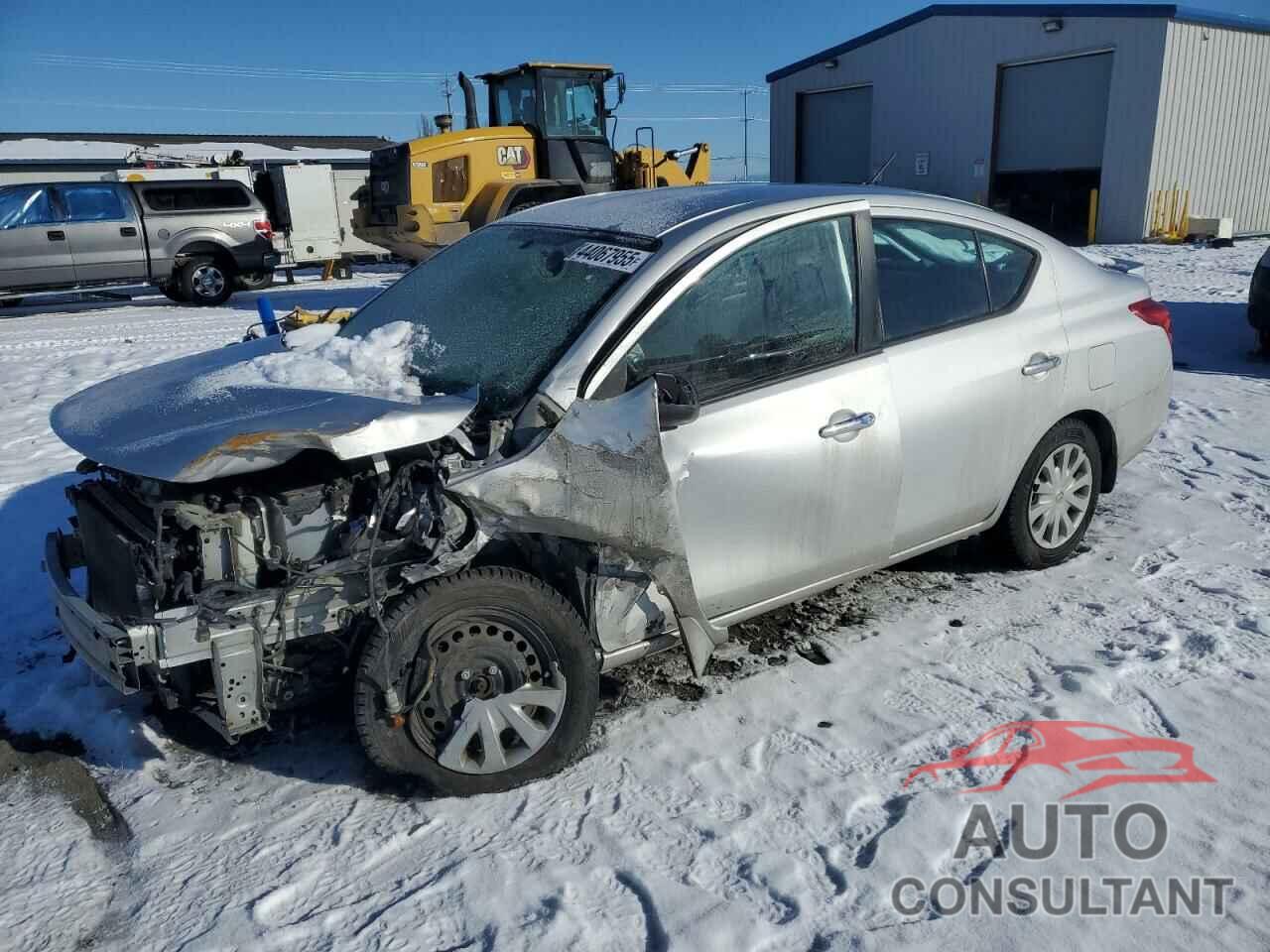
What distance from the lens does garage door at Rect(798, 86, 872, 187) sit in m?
26.0

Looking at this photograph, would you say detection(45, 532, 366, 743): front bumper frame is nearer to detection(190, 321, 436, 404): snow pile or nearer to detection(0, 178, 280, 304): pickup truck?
Result: detection(190, 321, 436, 404): snow pile

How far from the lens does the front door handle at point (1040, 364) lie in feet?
13.0

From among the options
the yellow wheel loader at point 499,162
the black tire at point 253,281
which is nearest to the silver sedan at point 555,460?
the yellow wheel loader at point 499,162

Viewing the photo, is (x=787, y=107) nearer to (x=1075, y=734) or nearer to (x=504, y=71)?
(x=504, y=71)

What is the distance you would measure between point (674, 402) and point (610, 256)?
0.72 metres

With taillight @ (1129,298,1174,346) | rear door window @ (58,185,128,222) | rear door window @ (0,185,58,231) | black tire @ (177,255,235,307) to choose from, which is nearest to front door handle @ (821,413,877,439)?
taillight @ (1129,298,1174,346)

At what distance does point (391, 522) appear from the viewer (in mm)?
2861

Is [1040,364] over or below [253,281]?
over

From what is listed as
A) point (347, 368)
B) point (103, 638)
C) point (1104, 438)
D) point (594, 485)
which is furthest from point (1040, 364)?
point (103, 638)

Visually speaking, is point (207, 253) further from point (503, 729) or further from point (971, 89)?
point (971, 89)

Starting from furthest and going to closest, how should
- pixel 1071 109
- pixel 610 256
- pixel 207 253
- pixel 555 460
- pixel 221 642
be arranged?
1. pixel 1071 109
2. pixel 207 253
3. pixel 610 256
4. pixel 555 460
5. pixel 221 642

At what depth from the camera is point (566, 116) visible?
14195 millimetres

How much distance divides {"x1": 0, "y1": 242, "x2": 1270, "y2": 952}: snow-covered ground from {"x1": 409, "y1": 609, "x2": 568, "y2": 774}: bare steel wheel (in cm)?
17

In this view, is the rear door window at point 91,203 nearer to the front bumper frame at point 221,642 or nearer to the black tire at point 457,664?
the front bumper frame at point 221,642
